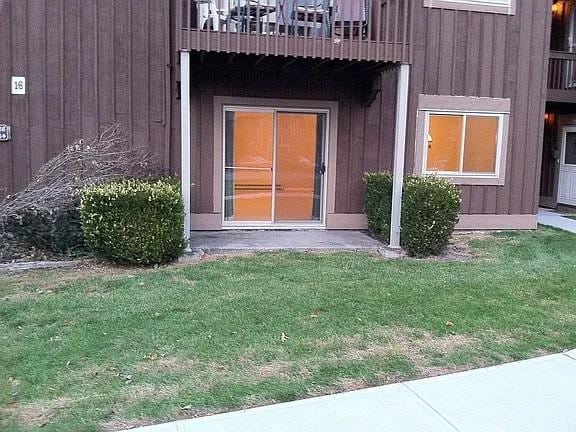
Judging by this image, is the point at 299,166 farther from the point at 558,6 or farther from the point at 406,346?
the point at 558,6

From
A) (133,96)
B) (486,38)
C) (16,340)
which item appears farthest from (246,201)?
(16,340)

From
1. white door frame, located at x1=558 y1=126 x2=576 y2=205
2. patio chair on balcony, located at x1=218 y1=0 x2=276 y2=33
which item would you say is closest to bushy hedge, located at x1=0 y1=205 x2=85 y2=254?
patio chair on balcony, located at x1=218 y1=0 x2=276 y2=33

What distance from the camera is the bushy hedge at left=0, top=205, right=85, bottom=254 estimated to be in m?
7.75

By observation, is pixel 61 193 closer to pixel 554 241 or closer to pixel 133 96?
pixel 133 96

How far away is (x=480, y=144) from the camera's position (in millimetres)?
10922

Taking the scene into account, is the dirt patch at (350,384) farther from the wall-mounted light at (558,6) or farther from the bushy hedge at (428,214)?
the wall-mounted light at (558,6)

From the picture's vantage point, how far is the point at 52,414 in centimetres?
363

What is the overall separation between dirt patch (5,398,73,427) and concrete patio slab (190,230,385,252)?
475 cm

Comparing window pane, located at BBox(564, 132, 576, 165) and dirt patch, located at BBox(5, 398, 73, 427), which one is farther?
window pane, located at BBox(564, 132, 576, 165)

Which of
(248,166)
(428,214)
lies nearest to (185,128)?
(248,166)

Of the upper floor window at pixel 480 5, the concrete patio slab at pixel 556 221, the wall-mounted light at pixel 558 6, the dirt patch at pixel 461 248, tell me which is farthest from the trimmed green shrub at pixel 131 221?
the wall-mounted light at pixel 558 6

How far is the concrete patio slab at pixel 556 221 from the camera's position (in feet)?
37.5

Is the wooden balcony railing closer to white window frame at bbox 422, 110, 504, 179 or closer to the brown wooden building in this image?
the brown wooden building

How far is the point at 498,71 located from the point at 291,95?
380cm
